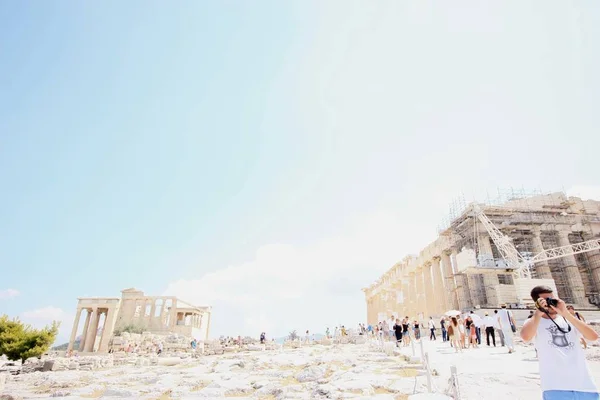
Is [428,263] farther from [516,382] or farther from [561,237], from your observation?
[516,382]

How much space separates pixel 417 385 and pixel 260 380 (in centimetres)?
390

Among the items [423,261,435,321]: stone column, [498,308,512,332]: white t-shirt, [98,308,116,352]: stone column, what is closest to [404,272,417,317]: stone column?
[423,261,435,321]: stone column

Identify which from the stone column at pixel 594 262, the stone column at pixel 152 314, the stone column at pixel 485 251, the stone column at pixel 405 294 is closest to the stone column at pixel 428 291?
the stone column at pixel 405 294

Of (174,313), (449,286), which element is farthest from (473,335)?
(174,313)

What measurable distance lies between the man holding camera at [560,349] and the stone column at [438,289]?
3416 cm

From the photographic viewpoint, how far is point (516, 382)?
5699 millimetres

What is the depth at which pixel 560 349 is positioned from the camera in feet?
9.17

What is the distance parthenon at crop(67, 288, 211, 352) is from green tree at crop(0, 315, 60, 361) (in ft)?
67.1

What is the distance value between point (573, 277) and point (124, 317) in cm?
4988

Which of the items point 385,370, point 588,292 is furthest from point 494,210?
point 385,370

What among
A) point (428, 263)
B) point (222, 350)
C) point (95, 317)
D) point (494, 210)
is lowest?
point (222, 350)

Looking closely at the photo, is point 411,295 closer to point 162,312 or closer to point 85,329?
point 162,312

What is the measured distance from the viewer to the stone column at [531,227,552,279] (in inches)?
1207

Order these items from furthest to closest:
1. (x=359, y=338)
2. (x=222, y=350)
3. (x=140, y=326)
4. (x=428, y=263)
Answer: (x=140, y=326) → (x=428, y=263) → (x=359, y=338) → (x=222, y=350)
